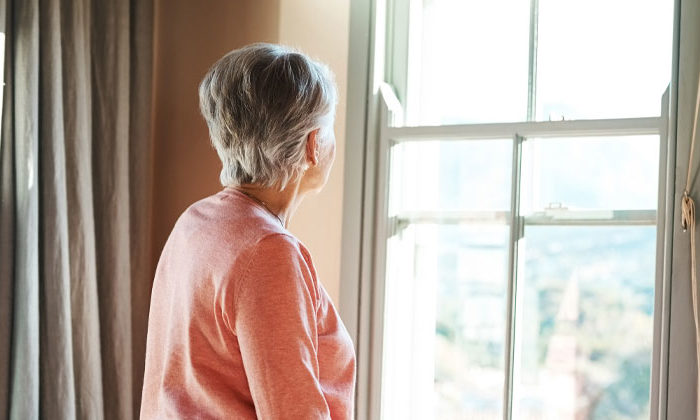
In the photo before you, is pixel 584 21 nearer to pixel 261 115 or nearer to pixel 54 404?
pixel 261 115

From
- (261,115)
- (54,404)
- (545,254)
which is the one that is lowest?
(54,404)

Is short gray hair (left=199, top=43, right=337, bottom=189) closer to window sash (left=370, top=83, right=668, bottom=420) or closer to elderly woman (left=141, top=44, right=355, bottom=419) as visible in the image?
elderly woman (left=141, top=44, right=355, bottom=419)

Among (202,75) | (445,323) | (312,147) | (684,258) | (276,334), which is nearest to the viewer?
(276,334)

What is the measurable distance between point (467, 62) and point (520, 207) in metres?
0.37

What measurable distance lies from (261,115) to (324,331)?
0.31 meters

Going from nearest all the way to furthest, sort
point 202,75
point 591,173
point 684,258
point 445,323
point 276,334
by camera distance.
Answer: point 276,334 < point 684,258 < point 591,173 < point 445,323 < point 202,75

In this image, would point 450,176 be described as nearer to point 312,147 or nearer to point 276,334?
point 312,147

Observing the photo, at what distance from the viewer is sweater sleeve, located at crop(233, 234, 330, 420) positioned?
1.01 metres

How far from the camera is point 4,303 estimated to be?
1750mm

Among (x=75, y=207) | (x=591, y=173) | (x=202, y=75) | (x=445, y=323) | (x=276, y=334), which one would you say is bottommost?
(x=445, y=323)

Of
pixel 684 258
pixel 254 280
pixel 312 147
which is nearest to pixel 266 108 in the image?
pixel 312 147

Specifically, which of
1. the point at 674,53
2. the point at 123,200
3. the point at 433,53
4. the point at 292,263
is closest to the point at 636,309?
the point at 674,53

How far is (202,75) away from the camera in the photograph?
2115mm

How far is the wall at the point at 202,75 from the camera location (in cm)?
191
